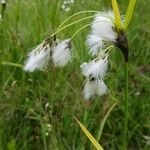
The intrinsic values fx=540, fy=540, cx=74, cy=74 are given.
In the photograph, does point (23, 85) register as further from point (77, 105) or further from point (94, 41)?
point (94, 41)

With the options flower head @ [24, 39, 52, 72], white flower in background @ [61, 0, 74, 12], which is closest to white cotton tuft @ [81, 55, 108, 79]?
flower head @ [24, 39, 52, 72]

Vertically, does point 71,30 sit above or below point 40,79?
above

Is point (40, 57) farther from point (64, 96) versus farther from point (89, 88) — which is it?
point (64, 96)

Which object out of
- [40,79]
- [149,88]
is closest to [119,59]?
[149,88]

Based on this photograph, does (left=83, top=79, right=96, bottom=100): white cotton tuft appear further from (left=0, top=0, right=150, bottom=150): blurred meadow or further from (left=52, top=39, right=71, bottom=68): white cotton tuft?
(left=0, top=0, right=150, bottom=150): blurred meadow

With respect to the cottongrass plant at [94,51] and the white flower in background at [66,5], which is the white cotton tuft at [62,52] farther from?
the white flower in background at [66,5]

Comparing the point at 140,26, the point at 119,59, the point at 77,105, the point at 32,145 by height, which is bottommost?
the point at 32,145
